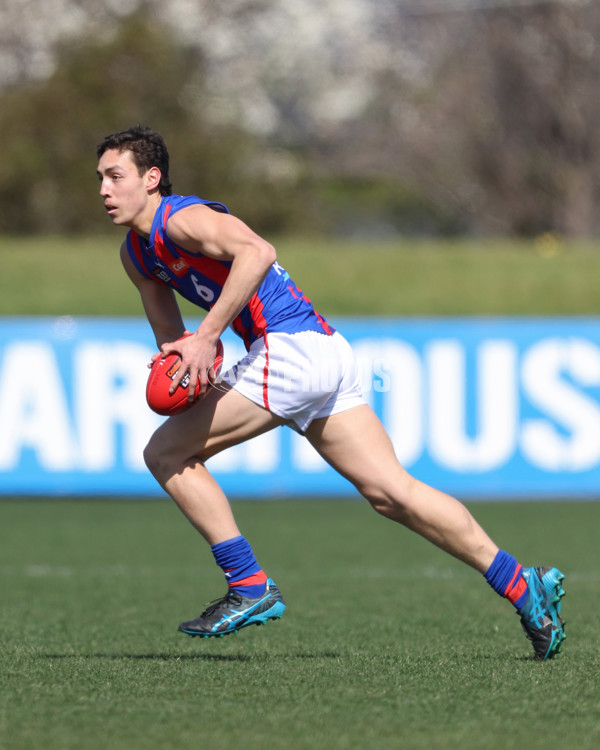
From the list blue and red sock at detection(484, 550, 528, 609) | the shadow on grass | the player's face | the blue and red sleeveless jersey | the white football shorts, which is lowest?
the shadow on grass

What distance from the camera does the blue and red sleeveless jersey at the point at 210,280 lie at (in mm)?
4715

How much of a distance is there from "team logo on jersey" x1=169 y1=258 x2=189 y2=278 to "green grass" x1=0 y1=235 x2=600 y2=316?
1018 centimetres

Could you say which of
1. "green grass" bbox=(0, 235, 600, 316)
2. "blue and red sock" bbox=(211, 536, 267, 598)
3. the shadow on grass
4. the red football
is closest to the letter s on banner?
"green grass" bbox=(0, 235, 600, 316)

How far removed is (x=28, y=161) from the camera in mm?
24234

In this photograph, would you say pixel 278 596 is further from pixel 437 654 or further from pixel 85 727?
pixel 85 727

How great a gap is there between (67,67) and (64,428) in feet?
53.3

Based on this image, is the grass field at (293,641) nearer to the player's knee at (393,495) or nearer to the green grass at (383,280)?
the player's knee at (393,495)

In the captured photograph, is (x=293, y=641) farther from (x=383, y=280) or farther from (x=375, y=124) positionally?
(x=375, y=124)

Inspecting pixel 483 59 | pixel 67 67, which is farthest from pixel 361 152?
pixel 67 67

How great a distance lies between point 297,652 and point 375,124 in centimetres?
2824

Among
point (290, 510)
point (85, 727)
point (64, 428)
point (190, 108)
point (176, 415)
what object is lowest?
point (290, 510)

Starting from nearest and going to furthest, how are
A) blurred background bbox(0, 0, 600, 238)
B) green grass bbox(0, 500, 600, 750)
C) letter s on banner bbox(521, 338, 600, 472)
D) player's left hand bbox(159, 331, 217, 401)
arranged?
green grass bbox(0, 500, 600, 750) → player's left hand bbox(159, 331, 217, 401) → letter s on banner bbox(521, 338, 600, 472) → blurred background bbox(0, 0, 600, 238)

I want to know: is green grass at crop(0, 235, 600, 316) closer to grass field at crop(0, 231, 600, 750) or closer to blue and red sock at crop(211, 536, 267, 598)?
grass field at crop(0, 231, 600, 750)

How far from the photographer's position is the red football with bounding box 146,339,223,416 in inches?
182
